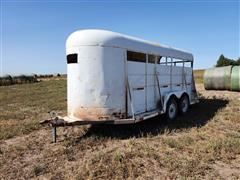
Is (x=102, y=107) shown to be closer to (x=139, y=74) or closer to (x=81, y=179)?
(x=139, y=74)

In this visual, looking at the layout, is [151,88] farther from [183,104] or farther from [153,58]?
[183,104]

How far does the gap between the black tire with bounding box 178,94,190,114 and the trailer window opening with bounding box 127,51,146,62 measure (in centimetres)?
265

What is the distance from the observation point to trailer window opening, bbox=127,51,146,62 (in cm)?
671

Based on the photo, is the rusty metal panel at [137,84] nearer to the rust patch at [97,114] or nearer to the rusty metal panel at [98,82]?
the rusty metal panel at [98,82]

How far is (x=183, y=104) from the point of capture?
9.38 metres

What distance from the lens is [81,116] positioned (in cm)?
641

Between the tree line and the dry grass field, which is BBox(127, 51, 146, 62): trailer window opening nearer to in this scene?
the dry grass field

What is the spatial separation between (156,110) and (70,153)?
3.12 m

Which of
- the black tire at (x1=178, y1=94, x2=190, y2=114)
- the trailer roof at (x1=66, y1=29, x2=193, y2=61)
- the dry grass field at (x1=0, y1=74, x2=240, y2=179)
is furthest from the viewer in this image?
the black tire at (x1=178, y1=94, x2=190, y2=114)

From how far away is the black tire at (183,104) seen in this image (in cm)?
902

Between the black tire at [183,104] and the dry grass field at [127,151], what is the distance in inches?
33.7

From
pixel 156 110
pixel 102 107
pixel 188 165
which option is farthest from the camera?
pixel 156 110

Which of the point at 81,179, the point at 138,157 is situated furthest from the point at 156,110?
the point at 81,179

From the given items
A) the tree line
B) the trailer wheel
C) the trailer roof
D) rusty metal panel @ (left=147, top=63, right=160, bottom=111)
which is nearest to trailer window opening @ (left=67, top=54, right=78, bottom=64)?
the trailer roof
